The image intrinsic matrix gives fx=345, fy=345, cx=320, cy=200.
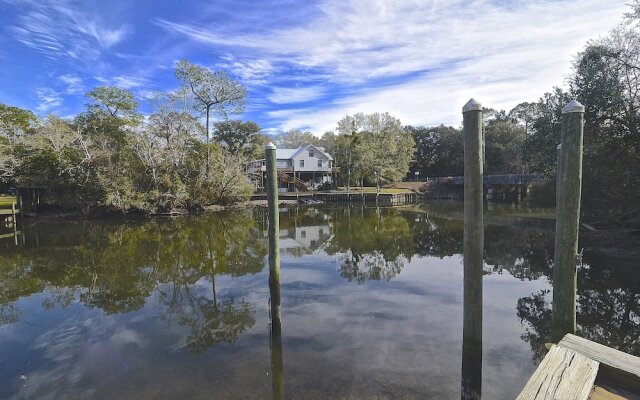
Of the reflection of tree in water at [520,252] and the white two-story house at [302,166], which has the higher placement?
the white two-story house at [302,166]

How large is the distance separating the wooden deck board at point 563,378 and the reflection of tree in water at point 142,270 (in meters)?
4.57

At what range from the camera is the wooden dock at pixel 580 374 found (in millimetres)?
2676

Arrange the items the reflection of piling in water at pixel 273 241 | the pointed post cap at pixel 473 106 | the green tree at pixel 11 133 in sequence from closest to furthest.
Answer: the pointed post cap at pixel 473 106 → the reflection of piling in water at pixel 273 241 → the green tree at pixel 11 133

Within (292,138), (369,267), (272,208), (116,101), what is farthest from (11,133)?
(292,138)

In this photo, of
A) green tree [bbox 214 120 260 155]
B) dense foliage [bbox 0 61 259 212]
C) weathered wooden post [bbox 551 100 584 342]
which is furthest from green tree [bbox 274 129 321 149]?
weathered wooden post [bbox 551 100 584 342]

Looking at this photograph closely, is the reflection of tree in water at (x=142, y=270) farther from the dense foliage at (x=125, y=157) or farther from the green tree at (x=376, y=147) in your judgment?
the green tree at (x=376, y=147)

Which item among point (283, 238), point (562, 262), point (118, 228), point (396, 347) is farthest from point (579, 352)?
point (118, 228)

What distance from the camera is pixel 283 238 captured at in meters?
16.8

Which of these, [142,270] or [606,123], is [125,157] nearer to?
[142,270]

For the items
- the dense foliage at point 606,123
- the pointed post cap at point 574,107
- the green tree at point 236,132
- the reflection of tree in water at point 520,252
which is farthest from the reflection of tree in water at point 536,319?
the green tree at point 236,132

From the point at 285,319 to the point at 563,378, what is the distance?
4.62m

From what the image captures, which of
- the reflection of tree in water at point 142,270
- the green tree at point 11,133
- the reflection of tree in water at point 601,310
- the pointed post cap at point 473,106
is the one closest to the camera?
the pointed post cap at point 473,106

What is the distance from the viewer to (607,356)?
314 centimetres

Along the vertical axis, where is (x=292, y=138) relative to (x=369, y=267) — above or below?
above
